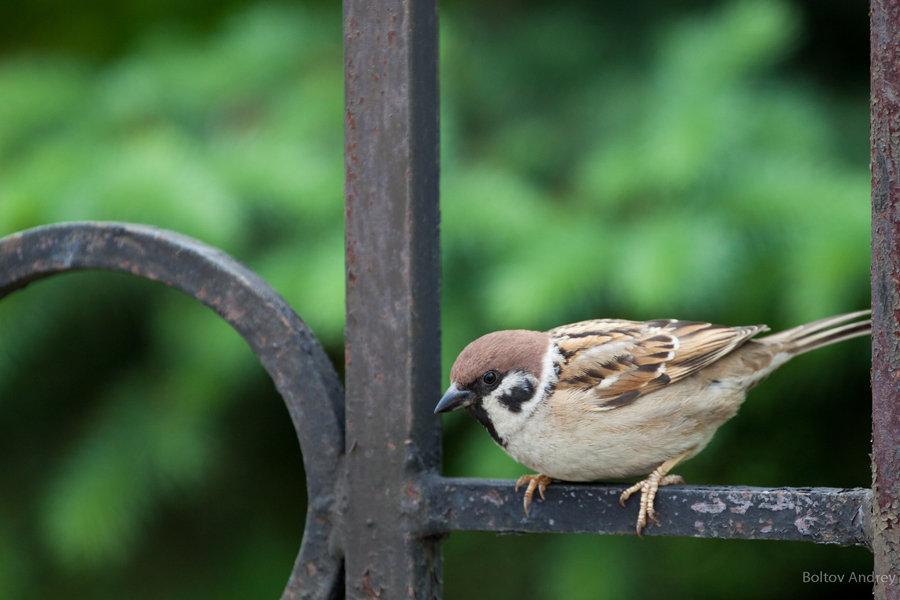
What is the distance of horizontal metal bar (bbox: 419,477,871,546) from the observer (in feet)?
2.95

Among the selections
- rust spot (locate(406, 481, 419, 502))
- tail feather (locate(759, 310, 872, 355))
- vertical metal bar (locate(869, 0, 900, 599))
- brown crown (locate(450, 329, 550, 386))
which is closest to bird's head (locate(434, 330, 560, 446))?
brown crown (locate(450, 329, 550, 386))

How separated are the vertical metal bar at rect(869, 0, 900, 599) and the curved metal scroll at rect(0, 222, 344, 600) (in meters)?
0.65

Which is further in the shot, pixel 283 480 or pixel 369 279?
pixel 283 480

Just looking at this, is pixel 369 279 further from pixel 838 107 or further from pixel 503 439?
pixel 838 107

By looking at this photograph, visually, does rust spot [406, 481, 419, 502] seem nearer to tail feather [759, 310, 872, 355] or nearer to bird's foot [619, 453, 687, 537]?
bird's foot [619, 453, 687, 537]

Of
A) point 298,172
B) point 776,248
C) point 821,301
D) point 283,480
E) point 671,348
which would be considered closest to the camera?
point 671,348

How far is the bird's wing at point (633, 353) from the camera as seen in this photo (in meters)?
1.38

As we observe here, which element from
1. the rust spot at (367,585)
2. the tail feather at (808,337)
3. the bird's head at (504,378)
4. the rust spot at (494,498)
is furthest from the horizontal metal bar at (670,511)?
the tail feather at (808,337)

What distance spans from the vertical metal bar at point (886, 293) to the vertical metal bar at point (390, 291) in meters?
0.52

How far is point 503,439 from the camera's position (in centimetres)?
135

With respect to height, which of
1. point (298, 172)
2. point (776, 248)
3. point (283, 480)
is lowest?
point (283, 480)

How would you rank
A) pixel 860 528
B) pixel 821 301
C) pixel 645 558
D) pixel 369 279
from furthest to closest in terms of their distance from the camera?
pixel 645 558 → pixel 821 301 → pixel 369 279 → pixel 860 528

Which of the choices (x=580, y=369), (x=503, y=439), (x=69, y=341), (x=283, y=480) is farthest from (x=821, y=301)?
(x=69, y=341)

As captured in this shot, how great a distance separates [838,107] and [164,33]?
1.99 m
